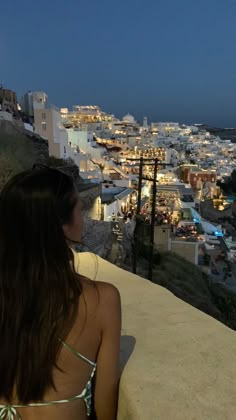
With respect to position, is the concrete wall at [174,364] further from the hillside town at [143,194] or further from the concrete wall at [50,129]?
the concrete wall at [50,129]

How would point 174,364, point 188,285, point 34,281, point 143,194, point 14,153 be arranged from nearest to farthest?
point 34,281
point 174,364
point 188,285
point 14,153
point 143,194

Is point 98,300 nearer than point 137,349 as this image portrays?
Yes

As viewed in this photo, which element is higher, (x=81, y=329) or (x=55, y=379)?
(x=81, y=329)

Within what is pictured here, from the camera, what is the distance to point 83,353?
1.19 meters

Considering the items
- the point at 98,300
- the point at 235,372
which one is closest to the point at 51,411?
the point at 98,300

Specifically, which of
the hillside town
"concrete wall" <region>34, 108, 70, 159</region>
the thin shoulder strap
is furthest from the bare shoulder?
"concrete wall" <region>34, 108, 70, 159</region>

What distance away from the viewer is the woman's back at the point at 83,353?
3.80 feet

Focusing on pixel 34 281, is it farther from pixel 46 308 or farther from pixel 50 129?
pixel 50 129

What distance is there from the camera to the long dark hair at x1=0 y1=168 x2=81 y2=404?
3.48 feet

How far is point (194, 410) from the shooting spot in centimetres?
130

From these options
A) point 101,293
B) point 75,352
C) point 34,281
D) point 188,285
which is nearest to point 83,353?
point 75,352

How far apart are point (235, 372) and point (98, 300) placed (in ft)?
2.50

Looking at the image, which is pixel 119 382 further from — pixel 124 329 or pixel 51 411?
pixel 124 329

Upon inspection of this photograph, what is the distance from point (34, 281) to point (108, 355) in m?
0.40
